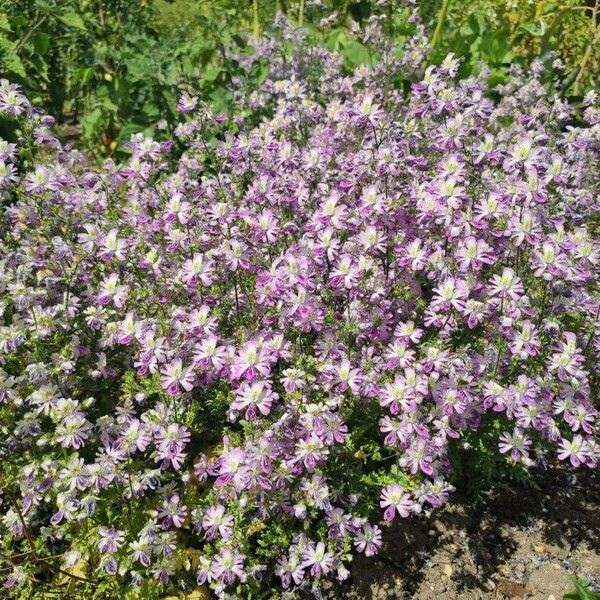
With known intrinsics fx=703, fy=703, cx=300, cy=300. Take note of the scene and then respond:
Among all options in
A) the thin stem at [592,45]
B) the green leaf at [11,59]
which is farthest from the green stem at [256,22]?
the thin stem at [592,45]

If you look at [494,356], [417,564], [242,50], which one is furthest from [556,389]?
[242,50]

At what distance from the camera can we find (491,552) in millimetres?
2861

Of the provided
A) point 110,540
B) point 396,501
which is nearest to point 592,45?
point 396,501

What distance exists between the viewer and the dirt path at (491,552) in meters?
2.70

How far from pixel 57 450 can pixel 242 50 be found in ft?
12.0

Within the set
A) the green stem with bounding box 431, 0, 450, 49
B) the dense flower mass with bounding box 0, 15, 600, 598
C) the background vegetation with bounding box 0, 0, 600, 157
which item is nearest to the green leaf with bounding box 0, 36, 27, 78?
the background vegetation with bounding box 0, 0, 600, 157

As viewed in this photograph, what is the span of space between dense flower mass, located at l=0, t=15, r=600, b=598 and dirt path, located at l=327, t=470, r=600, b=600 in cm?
13

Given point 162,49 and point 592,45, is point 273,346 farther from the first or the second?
point 592,45

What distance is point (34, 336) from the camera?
8.00ft

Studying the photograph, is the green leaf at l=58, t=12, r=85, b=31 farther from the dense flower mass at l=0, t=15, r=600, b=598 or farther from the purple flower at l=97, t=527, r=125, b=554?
the purple flower at l=97, t=527, r=125, b=554

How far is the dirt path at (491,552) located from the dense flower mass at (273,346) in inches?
5.1

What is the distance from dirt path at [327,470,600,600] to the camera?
8.87ft

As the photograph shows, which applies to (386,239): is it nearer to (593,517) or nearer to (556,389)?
(556,389)

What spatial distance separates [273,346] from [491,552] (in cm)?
132
